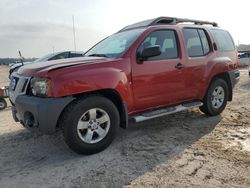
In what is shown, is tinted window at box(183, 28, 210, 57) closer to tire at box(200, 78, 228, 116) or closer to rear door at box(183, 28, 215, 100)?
rear door at box(183, 28, 215, 100)

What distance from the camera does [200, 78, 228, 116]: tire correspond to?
625 cm

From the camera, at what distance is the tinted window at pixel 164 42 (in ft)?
17.1

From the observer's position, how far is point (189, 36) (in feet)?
19.2

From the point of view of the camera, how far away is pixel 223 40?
22.0ft

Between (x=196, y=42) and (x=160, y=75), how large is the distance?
138 cm

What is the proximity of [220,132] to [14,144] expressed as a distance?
352 centimetres

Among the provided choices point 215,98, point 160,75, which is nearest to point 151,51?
point 160,75

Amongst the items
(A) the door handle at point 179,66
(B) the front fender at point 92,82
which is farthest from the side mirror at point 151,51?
(A) the door handle at point 179,66

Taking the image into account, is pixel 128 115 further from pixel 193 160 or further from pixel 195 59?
pixel 195 59

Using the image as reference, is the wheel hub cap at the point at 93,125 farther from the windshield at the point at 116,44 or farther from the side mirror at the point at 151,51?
the side mirror at the point at 151,51

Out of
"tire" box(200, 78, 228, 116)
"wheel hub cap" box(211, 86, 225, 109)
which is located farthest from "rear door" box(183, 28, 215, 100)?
"wheel hub cap" box(211, 86, 225, 109)

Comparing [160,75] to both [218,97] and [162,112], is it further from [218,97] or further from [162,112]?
[218,97]

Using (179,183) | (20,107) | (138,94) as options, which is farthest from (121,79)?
(179,183)

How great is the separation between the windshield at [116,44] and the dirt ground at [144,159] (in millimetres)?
1432
